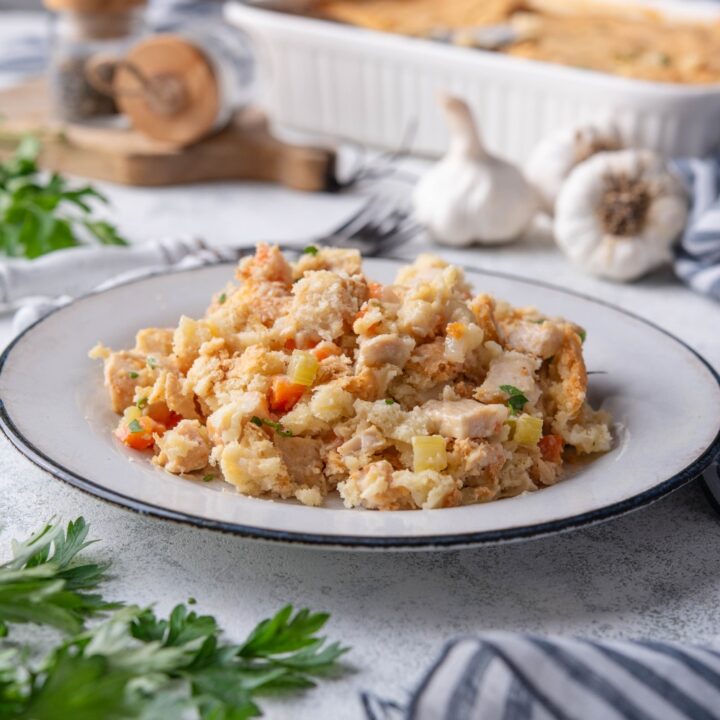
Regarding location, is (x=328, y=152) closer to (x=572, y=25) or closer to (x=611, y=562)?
(x=572, y=25)

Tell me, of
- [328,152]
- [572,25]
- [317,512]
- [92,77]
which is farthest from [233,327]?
[572,25]

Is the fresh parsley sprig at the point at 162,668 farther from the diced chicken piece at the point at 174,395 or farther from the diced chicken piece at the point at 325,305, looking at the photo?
the diced chicken piece at the point at 325,305

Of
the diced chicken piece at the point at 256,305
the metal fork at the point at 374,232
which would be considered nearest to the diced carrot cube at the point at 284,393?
the diced chicken piece at the point at 256,305

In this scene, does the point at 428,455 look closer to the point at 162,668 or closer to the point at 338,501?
the point at 338,501

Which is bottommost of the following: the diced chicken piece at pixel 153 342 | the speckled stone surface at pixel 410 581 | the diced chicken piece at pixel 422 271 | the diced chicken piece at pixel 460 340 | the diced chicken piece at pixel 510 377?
the speckled stone surface at pixel 410 581

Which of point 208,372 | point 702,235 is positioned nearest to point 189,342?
point 208,372

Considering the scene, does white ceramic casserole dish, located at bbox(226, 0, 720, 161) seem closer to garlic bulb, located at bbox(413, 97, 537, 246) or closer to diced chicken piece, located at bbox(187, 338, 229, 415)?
garlic bulb, located at bbox(413, 97, 537, 246)

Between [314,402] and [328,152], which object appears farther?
[328,152]
